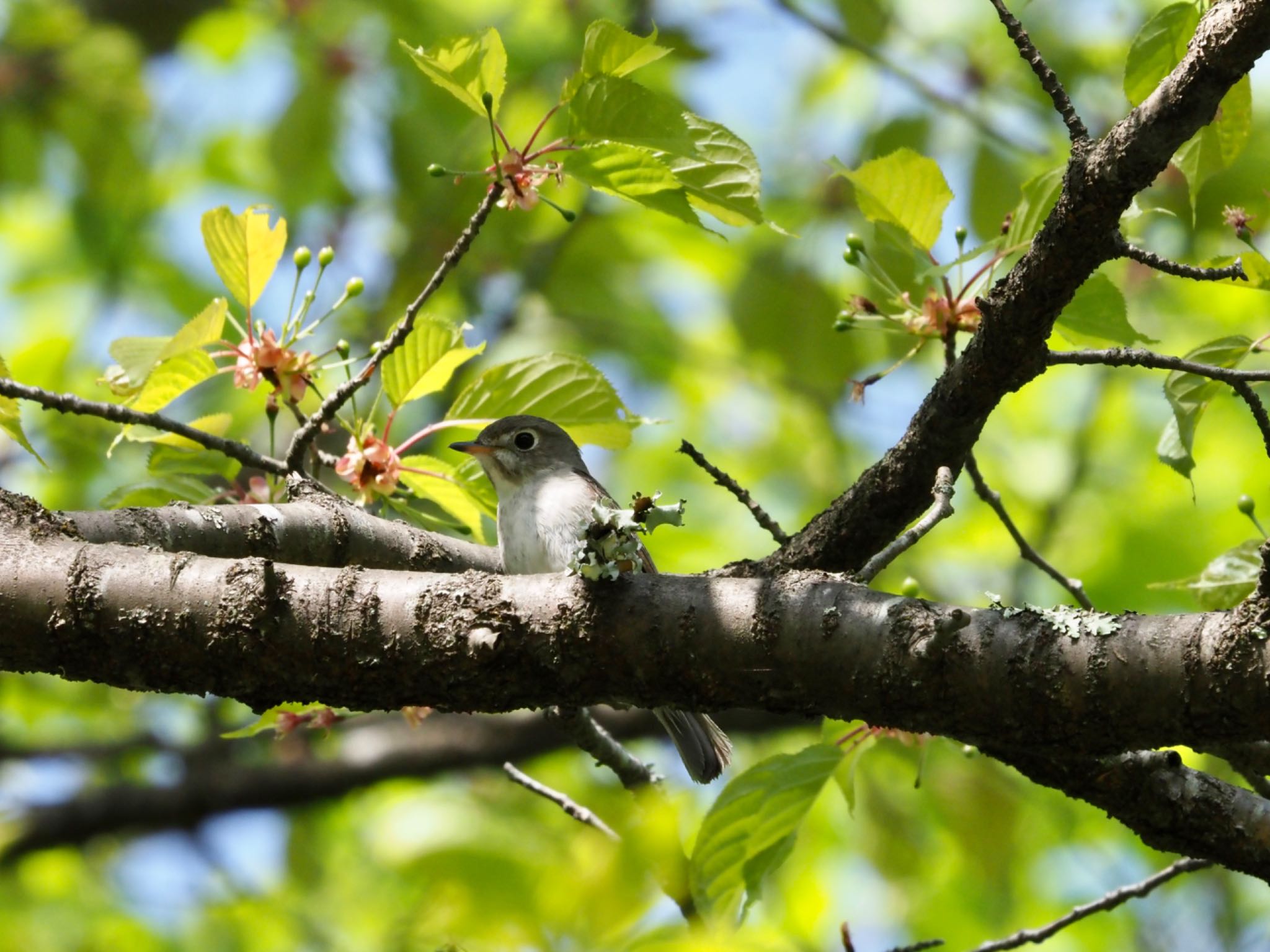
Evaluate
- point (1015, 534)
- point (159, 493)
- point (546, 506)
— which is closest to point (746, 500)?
point (1015, 534)

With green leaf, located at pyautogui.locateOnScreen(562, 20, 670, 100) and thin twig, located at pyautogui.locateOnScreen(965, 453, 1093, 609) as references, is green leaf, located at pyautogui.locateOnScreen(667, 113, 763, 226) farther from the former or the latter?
thin twig, located at pyautogui.locateOnScreen(965, 453, 1093, 609)

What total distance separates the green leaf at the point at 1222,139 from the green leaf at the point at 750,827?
1721mm

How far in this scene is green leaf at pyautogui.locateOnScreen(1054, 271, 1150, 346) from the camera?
3240 millimetres

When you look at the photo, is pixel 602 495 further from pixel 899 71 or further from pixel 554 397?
pixel 899 71

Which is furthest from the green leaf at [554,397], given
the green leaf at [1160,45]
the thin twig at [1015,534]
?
the green leaf at [1160,45]

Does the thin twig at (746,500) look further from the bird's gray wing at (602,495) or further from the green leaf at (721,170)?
the green leaf at (721,170)

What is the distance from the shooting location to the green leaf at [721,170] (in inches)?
129

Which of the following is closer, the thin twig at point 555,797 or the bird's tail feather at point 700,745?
the thin twig at point 555,797

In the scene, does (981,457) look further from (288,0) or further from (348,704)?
(348,704)

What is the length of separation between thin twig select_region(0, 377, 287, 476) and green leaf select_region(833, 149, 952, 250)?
1.80 meters

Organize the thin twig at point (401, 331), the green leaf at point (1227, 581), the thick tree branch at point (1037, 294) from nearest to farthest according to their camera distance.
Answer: the thick tree branch at point (1037, 294)
the thin twig at point (401, 331)
the green leaf at point (1227, 581)

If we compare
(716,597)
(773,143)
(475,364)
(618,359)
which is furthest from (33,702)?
(716,597)

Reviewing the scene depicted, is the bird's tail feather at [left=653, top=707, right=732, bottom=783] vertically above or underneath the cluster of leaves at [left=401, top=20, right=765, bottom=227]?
underneath

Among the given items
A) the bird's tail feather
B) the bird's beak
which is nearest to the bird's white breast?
the bird's beak
